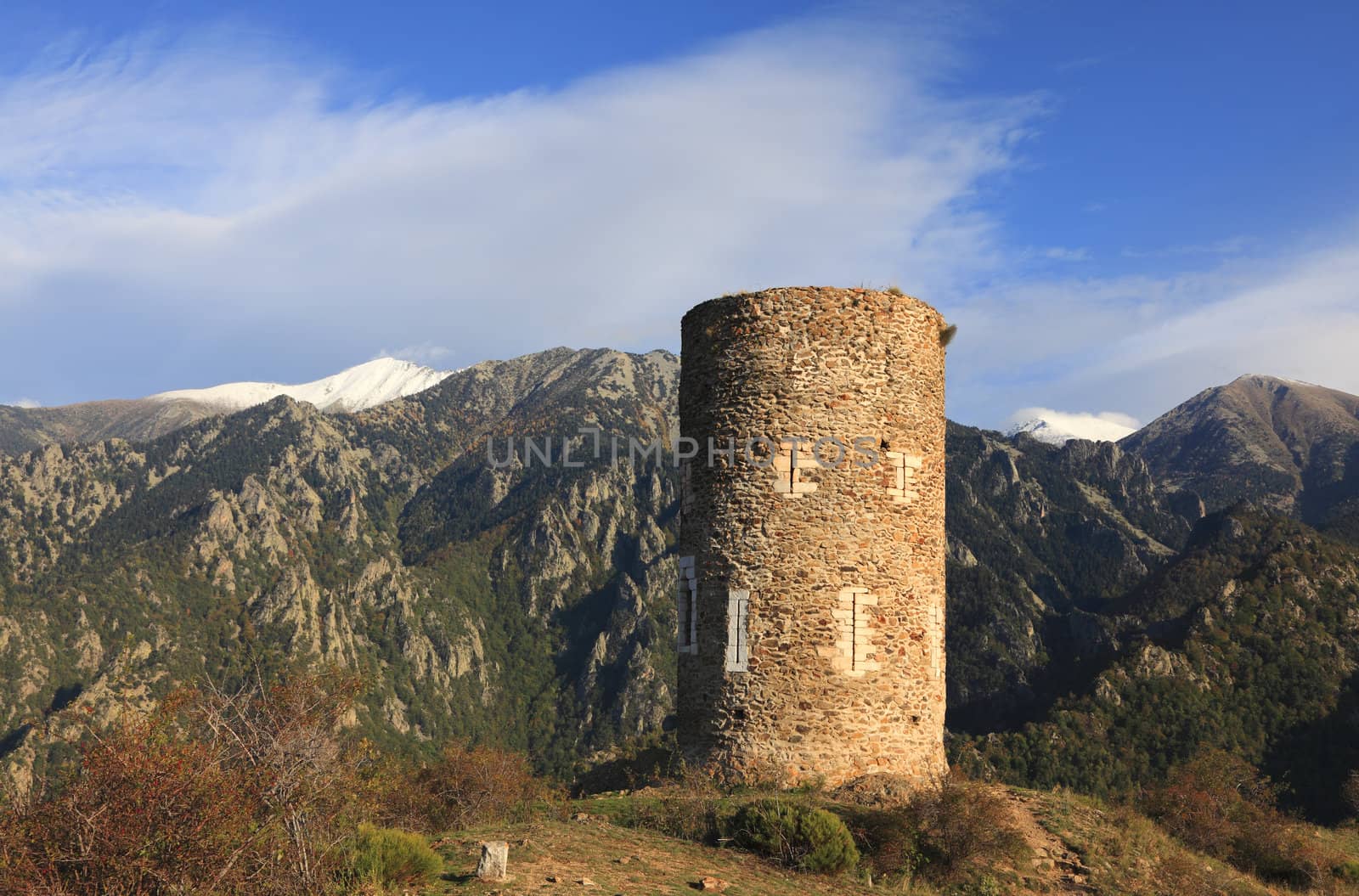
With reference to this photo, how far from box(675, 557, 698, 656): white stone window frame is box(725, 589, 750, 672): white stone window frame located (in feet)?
2.24

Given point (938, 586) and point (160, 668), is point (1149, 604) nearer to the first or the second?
point (938, 586)

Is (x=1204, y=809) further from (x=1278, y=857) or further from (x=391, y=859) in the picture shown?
(x=391, y=859)

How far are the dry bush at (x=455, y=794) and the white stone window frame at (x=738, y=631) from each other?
3.64 m

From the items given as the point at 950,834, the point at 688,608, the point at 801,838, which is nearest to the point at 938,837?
the point at 950,834

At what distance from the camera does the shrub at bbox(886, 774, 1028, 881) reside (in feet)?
43.3

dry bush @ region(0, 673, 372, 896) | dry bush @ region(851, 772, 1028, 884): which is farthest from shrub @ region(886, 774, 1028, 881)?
dry bush @ region(0, 673, 372, 896)

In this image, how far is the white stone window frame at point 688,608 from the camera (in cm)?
1612

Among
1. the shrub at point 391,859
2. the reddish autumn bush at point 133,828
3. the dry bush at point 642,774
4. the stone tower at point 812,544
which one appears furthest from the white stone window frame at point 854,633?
the reddish autumn bush at point 133,828

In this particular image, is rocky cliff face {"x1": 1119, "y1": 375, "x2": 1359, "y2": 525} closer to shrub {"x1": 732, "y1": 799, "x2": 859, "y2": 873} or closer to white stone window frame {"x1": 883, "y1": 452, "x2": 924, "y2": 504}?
white stone window frame {"x1": 883, "y1": 452, "x2": 924, "y2": 504}

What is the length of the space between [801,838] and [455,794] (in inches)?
325

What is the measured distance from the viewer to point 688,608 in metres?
16.4

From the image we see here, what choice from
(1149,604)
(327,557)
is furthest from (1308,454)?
(327,557)

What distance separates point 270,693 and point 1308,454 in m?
187

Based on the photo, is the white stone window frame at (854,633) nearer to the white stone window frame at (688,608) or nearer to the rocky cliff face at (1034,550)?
the white stone window frame at (688,608)
